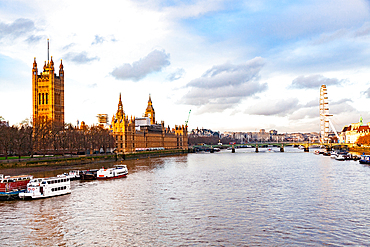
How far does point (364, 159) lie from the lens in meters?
76.8

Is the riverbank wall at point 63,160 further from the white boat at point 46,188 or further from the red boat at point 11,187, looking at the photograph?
the white boat at point 46,188

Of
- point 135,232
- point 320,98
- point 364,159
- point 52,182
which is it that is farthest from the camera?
point 320,98

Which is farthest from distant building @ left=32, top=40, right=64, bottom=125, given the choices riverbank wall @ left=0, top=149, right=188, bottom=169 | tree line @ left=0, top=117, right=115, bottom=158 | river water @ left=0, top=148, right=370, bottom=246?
river water @ left=0, top=148, right=370, bottom=246

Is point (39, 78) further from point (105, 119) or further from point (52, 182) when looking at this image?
point (52, 182)

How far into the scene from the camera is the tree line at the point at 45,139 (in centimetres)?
6418

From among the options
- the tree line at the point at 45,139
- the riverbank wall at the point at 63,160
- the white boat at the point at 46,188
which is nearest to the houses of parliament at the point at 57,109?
the tree line at the point at 45,139

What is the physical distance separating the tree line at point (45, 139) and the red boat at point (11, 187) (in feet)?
80.9

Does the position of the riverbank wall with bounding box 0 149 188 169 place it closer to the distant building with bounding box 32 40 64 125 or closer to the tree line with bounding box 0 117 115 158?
the tree line with bounding box 0 117 115 158

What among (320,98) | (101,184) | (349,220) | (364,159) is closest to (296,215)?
(349,220)

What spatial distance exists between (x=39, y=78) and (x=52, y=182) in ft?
326

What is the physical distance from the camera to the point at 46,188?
36188mm

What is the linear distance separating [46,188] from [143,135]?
10485 cm

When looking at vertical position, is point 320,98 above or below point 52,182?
above

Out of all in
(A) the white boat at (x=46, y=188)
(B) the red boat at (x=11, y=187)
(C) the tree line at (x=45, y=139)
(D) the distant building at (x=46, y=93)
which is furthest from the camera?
(D) the distant building at (x=46, y=93)
